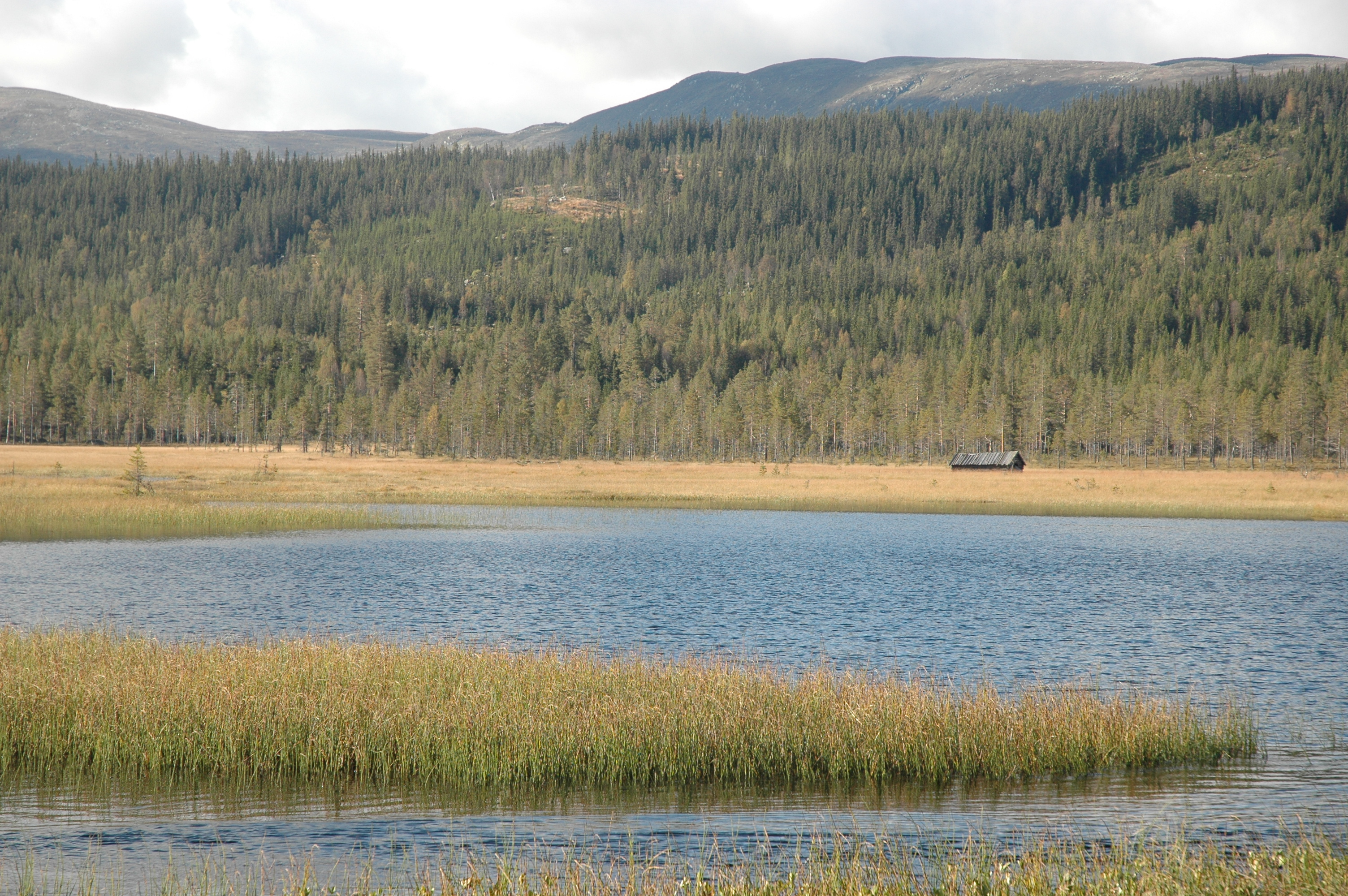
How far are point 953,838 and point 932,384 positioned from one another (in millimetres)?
153544

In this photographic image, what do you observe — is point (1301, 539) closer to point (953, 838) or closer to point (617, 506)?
point (617, 506)

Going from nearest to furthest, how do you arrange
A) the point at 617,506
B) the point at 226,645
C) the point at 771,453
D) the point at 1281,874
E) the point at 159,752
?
the point at 1281,874
the point at 159,752
the point at 226,645
the point at 617,506
the point at 771,453

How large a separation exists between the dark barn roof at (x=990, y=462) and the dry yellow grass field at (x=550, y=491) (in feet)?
5.22

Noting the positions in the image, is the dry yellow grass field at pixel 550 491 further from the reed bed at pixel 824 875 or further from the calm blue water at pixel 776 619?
the reed bed at pixel 824 875

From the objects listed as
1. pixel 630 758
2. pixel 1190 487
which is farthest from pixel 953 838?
pixel 1190 487

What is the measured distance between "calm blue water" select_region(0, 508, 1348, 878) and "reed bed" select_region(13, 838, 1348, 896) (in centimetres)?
79

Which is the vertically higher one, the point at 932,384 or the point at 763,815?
the point at 932,384

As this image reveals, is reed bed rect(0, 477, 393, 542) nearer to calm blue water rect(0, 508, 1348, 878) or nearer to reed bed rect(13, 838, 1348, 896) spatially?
calm blue water rect(0, 508, 1348, 878)

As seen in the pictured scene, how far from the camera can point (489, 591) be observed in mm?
33969

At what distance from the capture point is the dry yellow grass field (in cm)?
5409

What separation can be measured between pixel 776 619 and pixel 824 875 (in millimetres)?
20119

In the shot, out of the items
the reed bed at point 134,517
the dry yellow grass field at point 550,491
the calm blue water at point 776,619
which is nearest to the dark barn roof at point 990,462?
the dry yellow grass field at point 550,491

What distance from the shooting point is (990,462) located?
388ft

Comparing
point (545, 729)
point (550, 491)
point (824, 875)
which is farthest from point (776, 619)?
point (550, 491)
